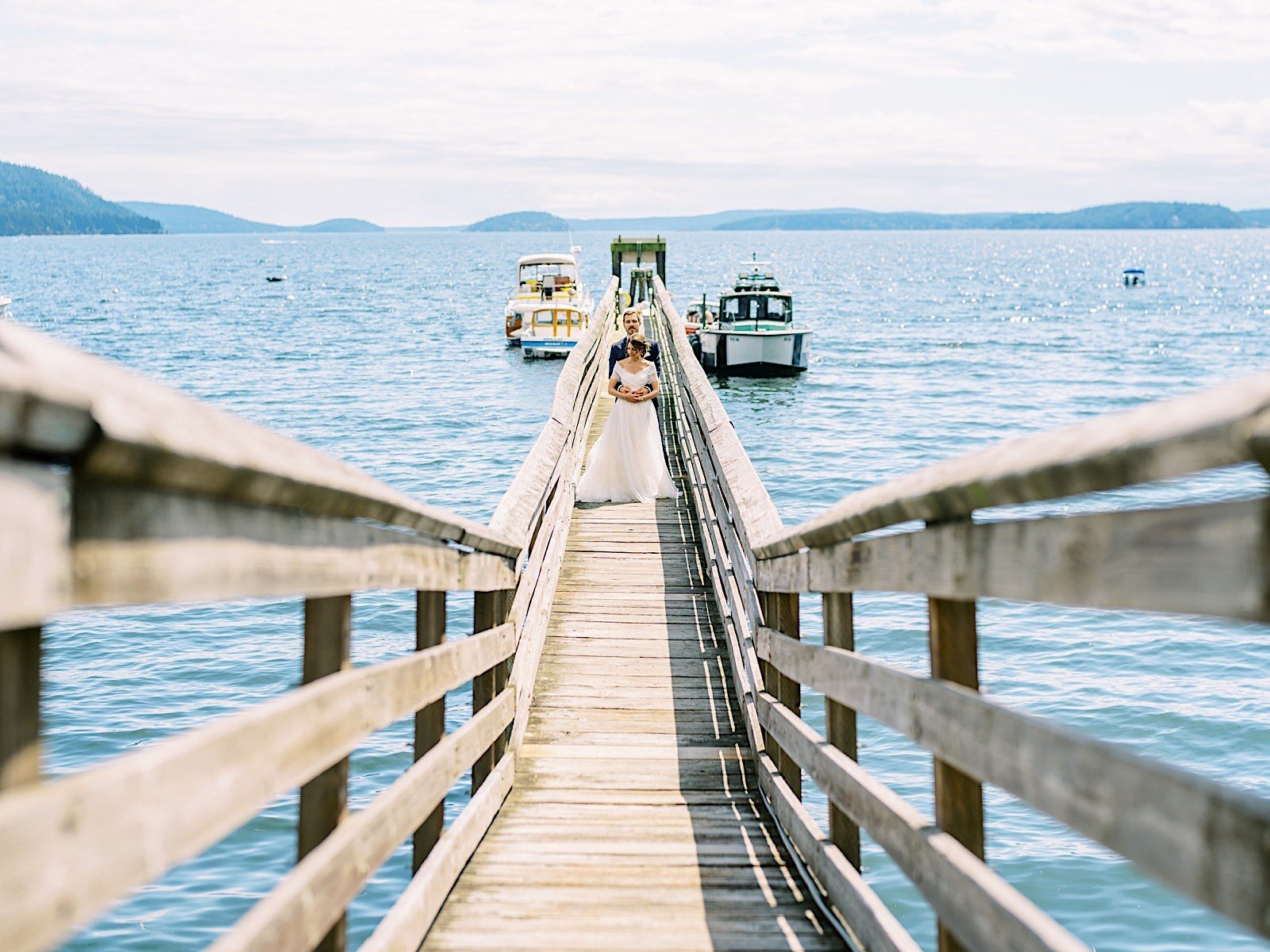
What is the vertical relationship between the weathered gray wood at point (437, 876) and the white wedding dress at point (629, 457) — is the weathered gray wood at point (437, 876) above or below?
below

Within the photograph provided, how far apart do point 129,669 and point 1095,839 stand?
13.2 metres

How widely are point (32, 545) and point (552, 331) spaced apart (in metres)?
45.9

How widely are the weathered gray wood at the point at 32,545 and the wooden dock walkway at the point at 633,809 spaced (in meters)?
2.40

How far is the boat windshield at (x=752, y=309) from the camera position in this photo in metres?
40.2

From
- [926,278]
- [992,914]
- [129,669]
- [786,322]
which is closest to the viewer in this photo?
[992,914]

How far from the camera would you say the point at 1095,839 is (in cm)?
187

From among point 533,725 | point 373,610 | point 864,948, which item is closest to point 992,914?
point 864,948

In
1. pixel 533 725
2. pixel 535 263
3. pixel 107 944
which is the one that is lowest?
pixel 107 944

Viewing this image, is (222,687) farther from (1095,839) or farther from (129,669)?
(1095,839)

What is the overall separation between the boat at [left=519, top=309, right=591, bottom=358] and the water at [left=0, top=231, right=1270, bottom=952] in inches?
55.5

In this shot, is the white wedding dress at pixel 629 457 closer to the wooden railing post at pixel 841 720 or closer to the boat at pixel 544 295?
the wooden railing post at pixel 841 720

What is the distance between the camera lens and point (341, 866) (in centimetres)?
258

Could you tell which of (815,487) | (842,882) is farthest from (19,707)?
(815,487)

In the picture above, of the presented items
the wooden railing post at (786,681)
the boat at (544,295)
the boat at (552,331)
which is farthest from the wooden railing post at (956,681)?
the boat at (544,295)
